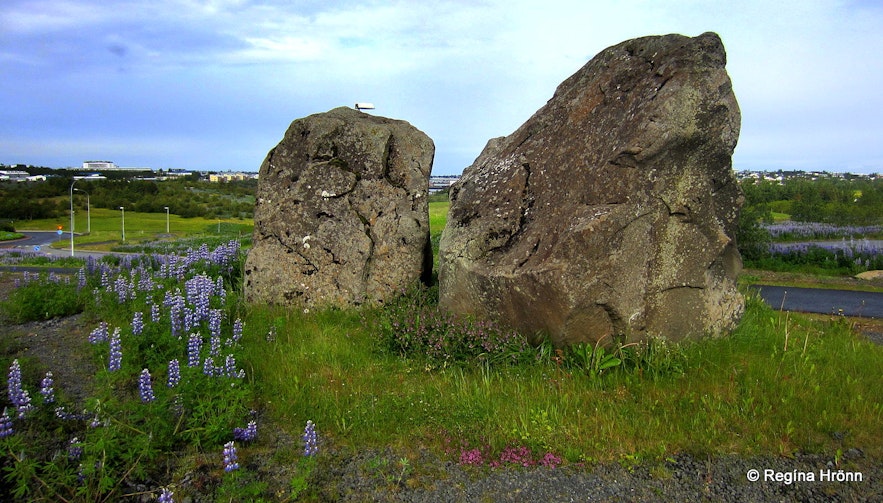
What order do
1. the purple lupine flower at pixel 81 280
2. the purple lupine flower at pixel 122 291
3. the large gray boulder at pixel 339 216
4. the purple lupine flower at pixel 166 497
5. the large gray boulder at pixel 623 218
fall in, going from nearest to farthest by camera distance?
the purple lupine flower at pixel 166 497 < the large gray boulder at pixel 623 218 < the purple lupine flower at pixel 122 291 < the large gray boulder at pixel 339 216 < the purple lupine flower at pixel 81 280

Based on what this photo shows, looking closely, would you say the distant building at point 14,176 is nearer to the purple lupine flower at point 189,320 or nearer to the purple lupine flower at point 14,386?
the purple lupine flower at point 189,320

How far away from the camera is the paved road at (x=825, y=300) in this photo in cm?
1162

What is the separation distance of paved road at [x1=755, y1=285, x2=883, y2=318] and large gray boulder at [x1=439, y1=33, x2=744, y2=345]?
16.8 feet

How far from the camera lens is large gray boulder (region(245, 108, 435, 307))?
365 inches

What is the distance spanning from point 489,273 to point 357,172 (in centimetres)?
358

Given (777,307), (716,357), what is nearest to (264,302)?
(716,357)

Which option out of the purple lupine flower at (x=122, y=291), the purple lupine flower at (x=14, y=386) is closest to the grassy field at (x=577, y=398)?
the purple lupine flower at (x=14, y=386)

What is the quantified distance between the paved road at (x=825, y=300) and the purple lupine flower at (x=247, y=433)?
32.2ft

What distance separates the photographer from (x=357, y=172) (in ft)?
31.6

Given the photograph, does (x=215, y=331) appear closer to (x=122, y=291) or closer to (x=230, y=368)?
(x=230, y=368)

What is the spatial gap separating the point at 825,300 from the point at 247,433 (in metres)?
12.8

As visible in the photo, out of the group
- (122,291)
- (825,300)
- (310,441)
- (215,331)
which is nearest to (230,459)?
(310,441)
